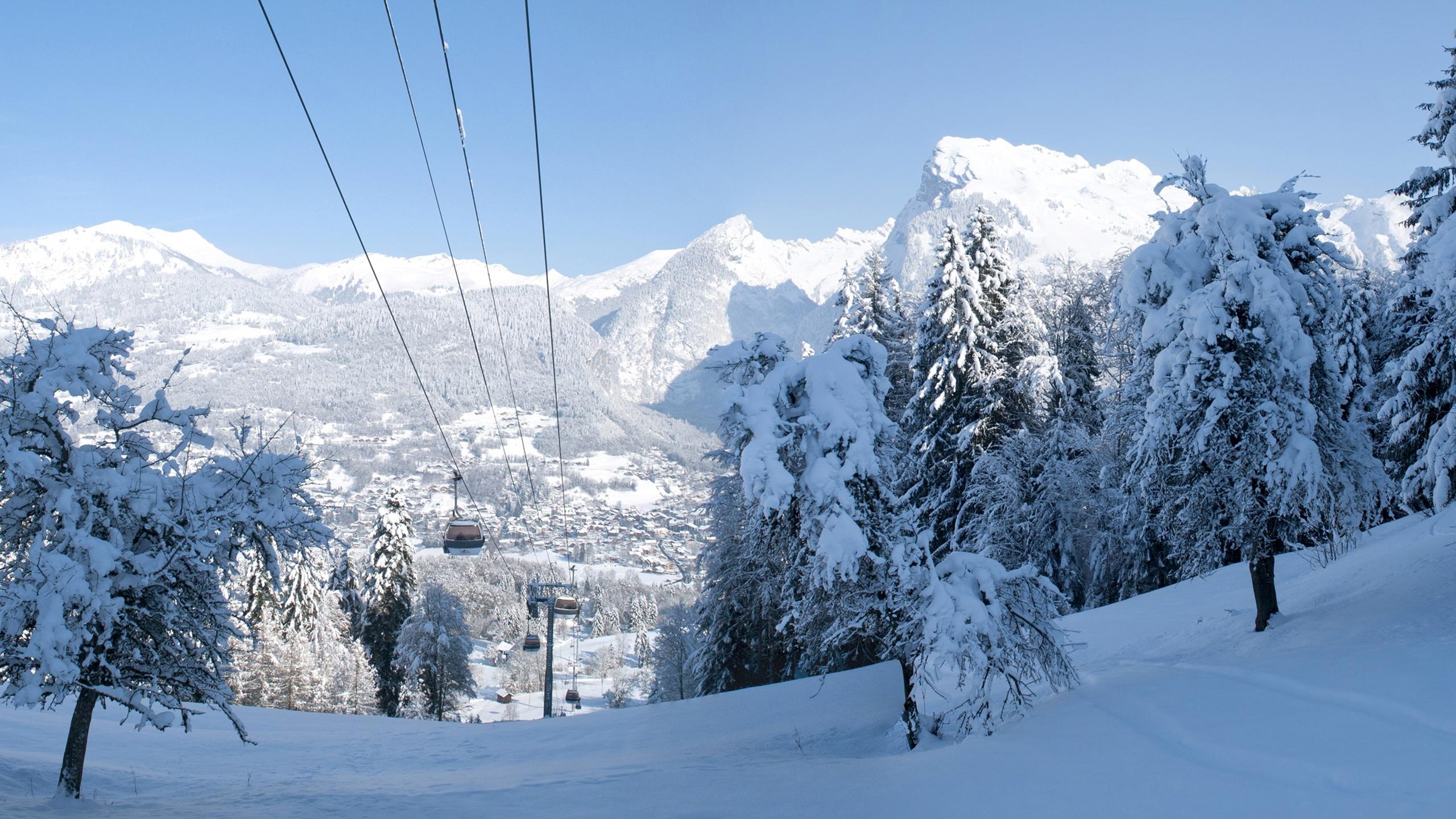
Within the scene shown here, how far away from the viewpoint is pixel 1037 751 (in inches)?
339

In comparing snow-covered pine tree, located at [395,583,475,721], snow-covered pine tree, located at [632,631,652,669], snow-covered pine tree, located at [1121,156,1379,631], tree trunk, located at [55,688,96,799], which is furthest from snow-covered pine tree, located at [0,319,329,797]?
snow-covered pine tree, located at [632,631,652,669]

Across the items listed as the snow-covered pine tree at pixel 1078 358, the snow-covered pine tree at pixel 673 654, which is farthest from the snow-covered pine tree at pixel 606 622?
the snow-covered pine tree at pixel 1078 358

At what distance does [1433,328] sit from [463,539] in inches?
972

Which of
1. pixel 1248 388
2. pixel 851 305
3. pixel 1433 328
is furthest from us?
pixel 851 305

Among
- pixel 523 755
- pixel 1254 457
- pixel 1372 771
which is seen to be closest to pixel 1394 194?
pixel 1254 457

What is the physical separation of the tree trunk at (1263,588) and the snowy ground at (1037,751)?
0.84 feet

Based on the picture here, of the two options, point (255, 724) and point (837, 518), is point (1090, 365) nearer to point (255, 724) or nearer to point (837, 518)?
point (837, 518)

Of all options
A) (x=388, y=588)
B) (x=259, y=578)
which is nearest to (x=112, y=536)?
(x=259, y=578)

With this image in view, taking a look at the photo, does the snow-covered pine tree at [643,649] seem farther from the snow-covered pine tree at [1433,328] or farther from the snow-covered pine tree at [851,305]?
the snow-covered pine tree at [1433,328]

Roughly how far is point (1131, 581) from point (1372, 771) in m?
22.6

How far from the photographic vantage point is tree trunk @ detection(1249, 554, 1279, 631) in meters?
12.9

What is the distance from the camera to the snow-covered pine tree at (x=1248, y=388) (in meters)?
12.1

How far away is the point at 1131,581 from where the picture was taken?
27.2 m

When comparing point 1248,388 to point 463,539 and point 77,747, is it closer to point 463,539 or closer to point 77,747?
point 77,747
